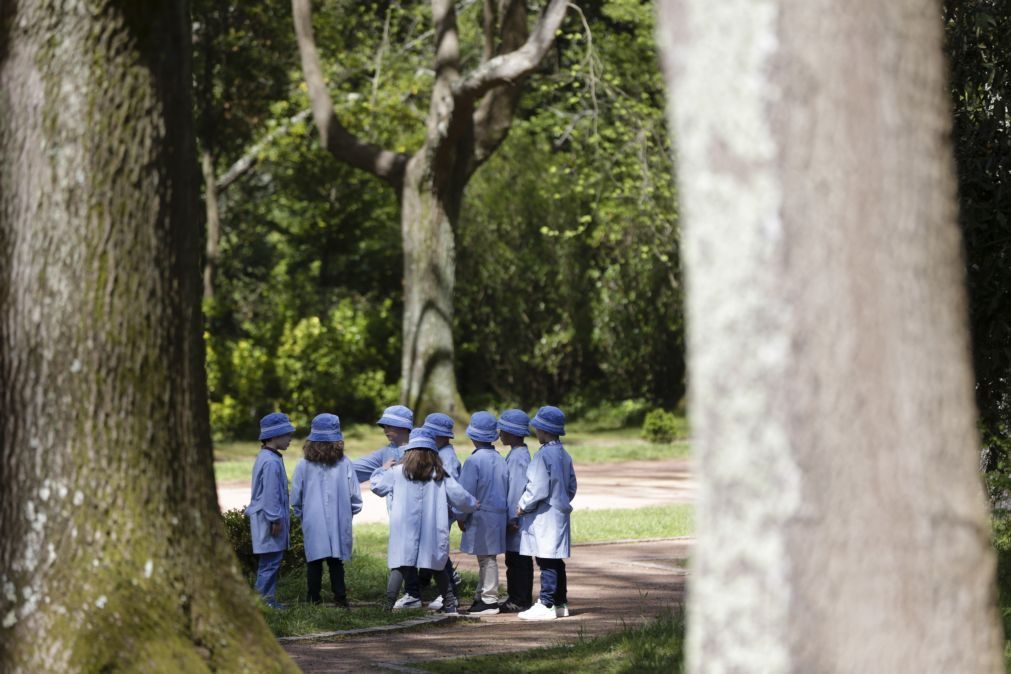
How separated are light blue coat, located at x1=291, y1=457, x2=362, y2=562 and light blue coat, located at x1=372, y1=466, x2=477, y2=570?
1.16ft

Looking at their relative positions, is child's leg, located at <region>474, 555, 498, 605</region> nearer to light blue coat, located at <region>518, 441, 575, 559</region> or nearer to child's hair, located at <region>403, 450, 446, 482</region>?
light blue coat, located at <region>518, 441, 575, 559</region>

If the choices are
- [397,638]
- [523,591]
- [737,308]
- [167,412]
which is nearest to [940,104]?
[737,308]

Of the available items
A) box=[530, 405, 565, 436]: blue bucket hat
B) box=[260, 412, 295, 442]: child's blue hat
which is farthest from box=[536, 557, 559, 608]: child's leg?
box=[260, 412, 295, 442]: child's blue hat

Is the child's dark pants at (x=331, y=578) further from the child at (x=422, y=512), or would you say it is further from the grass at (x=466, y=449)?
the grass at (x=466, y=449)

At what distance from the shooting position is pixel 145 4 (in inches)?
206

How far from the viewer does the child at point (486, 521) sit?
9633 mm

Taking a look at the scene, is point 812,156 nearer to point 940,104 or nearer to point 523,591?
point 940,104

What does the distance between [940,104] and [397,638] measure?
6197 mm

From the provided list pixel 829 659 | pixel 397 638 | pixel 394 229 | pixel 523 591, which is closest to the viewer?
pixel 829 659

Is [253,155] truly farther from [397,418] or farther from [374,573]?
[397,418]

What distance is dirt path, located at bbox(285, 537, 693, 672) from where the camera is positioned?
7898 millimetres

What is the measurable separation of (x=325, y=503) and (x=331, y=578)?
1.71ft

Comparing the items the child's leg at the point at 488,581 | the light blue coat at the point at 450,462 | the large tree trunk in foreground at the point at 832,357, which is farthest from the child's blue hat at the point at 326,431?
the large tree trunk in foreground at the point at 832,357

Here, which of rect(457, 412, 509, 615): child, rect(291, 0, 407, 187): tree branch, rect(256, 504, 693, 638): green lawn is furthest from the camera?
rect(291, 0, 407, 187): tree branch
